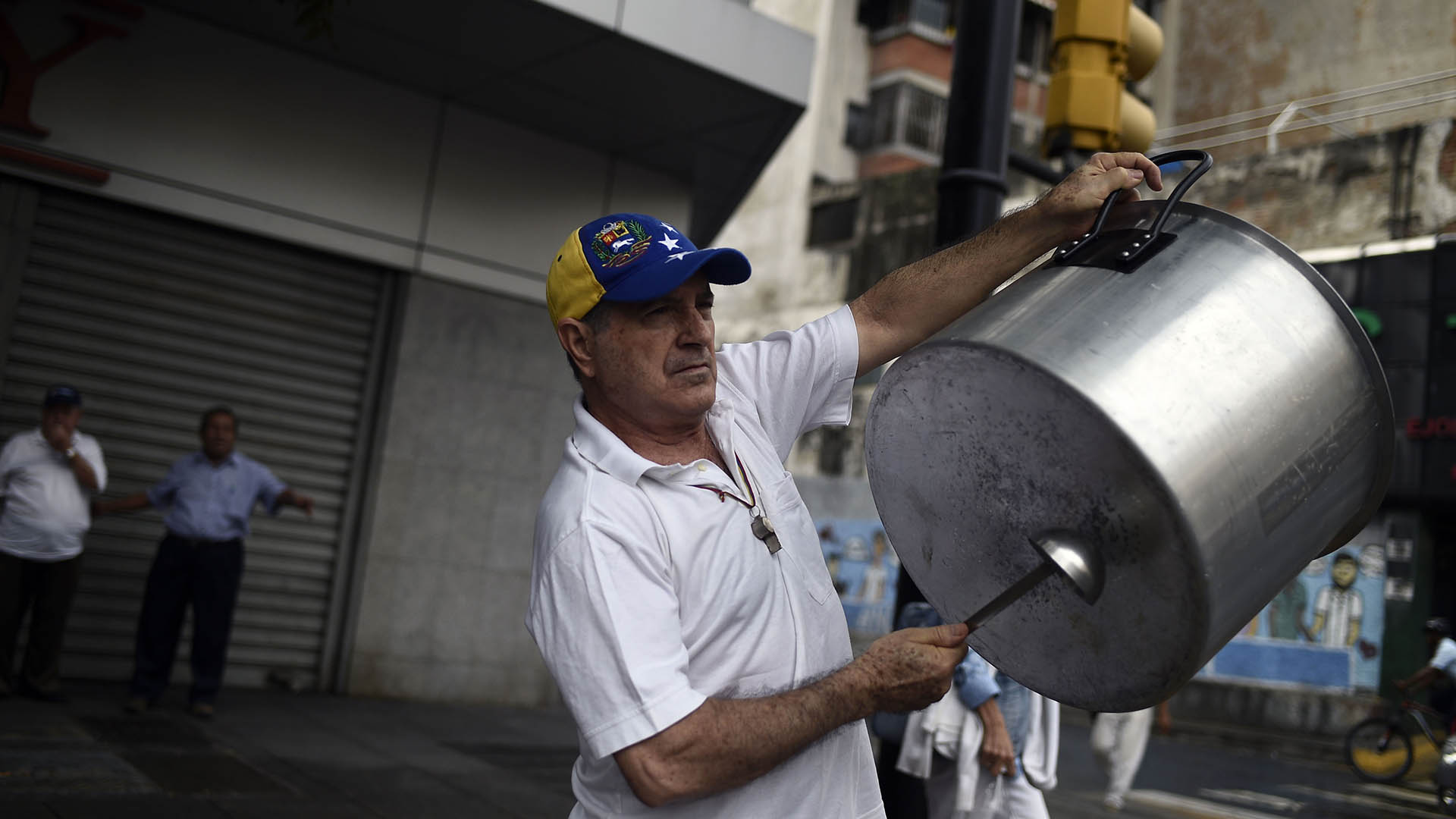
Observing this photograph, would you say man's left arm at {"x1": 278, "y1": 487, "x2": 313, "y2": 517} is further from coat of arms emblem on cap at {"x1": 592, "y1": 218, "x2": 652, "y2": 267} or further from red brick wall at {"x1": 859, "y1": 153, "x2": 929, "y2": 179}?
red brick wall at {"x1": 859, "y1": 153, "x2": 929, "y2": 179}

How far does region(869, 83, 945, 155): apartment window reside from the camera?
1055 inches

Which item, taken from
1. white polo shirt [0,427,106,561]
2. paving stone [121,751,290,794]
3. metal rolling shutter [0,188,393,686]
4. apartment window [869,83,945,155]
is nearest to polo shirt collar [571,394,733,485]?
paving stone [121,751,290,794]

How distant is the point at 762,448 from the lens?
2227 mm

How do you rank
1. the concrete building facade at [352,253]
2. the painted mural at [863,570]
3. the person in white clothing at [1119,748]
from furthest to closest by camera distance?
the painted mural at [863,570] < the person in white clothing at [1119,748] < the concrete building facade at [352,253]

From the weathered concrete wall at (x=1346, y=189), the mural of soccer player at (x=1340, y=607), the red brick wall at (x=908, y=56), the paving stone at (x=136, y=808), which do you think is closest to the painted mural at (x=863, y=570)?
the mural of soccer player at (x=1340, y=607)

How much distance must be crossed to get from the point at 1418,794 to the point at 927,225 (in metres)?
12.7

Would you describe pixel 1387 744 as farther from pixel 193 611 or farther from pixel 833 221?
pixel 833 221

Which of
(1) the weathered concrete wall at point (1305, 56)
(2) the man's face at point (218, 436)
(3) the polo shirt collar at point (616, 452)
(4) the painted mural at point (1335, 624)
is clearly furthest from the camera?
(1) the weathered concrete wall at point (1305, 56)

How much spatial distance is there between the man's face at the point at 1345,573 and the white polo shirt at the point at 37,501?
1447 cm

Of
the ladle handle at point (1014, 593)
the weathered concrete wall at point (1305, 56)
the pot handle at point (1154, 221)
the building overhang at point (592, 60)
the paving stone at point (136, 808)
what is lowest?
the paving stone at point (136, 808)

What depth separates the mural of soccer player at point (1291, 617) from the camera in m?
15.9

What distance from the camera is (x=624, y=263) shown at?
2.02 meters

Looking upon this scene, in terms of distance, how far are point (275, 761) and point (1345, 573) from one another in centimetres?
1398

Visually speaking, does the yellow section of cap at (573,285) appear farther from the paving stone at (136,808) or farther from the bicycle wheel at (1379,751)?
the bicycle wheel at (1379,751)
